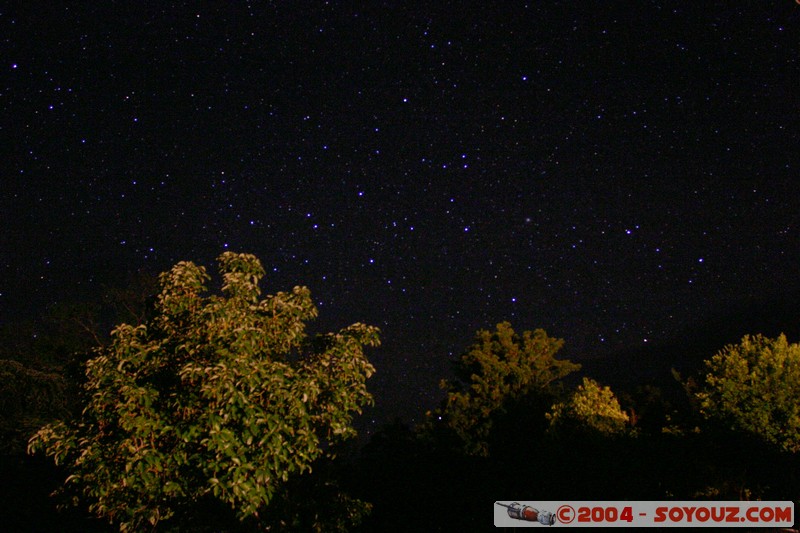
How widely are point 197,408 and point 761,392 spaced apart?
778 inches

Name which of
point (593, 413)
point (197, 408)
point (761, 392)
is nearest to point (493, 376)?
point (593, 413)

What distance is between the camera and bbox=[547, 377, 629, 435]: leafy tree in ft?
82.3

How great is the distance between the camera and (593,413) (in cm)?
2516

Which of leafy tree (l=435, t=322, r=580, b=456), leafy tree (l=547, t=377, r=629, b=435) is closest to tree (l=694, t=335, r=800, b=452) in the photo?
leafy tree (l=547, t=377, r=629, b=435)

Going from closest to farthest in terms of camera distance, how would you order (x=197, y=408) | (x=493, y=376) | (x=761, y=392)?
(x=197, y=408) < (x=761, y=392) < (x=493, y=376)

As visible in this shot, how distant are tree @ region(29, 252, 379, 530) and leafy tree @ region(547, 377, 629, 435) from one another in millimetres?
19336

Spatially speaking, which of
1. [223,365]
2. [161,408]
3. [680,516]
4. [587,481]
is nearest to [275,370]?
[223,365]

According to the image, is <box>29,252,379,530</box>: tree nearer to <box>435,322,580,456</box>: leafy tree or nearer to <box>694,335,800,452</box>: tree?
<box>694,335,800,452</box>: tree

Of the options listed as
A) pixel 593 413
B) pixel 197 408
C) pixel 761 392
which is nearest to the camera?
pixel 197 408

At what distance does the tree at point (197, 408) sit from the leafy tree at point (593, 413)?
761 inches

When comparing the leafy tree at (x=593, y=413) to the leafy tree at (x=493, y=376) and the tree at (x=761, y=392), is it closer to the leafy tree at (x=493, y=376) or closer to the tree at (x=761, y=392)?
the tree at (x=761, y=392)

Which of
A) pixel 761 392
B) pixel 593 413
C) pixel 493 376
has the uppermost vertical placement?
pixel 493 376

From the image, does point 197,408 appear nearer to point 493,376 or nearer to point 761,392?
point 761,392

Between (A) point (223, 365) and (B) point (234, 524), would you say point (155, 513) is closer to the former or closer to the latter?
(B) point (234, 524)
